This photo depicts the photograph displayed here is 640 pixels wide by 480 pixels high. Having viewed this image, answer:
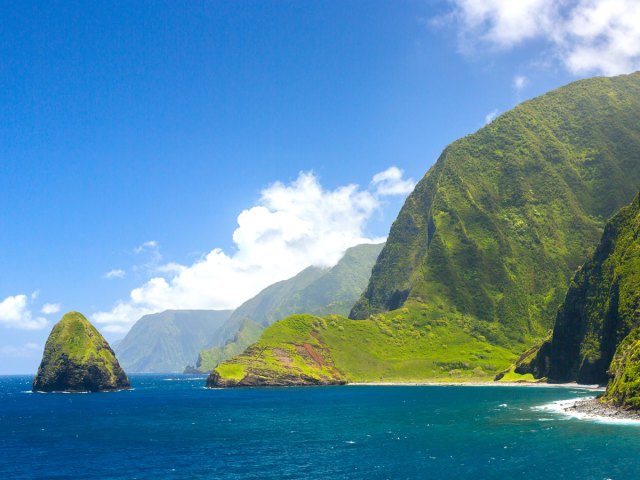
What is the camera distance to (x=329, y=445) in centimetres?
10200

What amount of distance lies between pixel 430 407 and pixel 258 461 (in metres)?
88.7

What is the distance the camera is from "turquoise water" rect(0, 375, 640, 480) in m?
80.1

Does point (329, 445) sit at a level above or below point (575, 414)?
above

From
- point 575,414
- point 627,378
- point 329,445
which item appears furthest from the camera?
point 575,414

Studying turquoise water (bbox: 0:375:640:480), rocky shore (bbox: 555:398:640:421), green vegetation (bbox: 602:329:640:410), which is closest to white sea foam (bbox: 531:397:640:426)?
rocky shore (bbox: 555:398:640:421)

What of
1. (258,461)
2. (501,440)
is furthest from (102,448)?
(501,440)

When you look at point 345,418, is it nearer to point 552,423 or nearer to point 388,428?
point 388,428

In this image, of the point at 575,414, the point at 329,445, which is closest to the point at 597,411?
the point at 575,414

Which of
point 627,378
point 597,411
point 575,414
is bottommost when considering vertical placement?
point 575,414

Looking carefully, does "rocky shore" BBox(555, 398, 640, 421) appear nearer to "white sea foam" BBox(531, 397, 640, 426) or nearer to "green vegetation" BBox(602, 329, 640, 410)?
"white sea foam" BBox(531, 397, 640, 426)

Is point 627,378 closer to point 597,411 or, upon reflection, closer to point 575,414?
point 597,411

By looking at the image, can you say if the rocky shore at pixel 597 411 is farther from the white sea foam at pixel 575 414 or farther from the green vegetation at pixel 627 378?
the green vegetation at pixel 627 378

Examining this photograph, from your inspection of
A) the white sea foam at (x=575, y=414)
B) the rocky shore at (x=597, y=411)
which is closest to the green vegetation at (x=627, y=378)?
the rocky shore at (x=597, y=411)

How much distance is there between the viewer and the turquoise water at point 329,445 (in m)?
80.1
